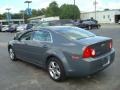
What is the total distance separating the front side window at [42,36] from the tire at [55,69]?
24.9 inches

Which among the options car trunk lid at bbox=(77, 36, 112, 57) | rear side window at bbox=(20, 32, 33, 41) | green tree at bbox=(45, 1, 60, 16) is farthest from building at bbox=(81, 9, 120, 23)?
car trunk lid at bbox=(77, 36, 112, 57)

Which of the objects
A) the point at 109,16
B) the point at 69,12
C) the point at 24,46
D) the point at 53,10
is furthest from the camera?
the point at 53,10

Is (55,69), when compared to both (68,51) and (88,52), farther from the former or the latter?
(88,52)

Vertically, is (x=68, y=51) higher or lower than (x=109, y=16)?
lower

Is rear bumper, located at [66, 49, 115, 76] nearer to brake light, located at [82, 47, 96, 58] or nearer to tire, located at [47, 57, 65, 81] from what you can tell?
brake light, located at [82, 47, 96, 58]

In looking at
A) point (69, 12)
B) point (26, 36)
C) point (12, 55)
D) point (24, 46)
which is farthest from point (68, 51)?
point (69, 12)

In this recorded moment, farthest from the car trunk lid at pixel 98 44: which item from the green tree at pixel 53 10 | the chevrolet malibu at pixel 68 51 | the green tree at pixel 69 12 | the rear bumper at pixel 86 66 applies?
the green tree at pixel 53 10

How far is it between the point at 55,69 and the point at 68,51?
813 millimetres

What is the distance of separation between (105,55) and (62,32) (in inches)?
54.6

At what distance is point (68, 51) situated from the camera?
18.2 feet

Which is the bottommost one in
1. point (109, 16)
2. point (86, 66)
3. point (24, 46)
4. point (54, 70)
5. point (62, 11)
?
point (54, 70)

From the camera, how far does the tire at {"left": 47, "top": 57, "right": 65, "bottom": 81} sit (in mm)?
5793

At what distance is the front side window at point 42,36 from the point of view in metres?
6.38

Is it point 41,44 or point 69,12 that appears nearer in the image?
point 41,44
